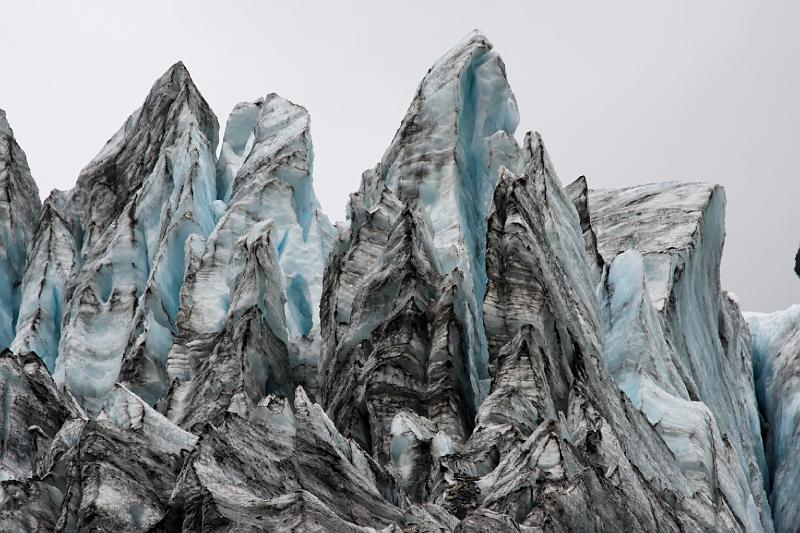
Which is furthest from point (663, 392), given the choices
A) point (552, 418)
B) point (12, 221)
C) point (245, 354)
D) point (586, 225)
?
point (12, 221)

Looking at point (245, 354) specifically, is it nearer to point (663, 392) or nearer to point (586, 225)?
point (663, 392)

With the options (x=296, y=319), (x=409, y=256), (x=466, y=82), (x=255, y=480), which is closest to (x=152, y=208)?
(x=296, y=319)

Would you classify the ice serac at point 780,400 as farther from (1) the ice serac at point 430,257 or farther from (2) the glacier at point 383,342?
(1) the ice serac at point 430,257

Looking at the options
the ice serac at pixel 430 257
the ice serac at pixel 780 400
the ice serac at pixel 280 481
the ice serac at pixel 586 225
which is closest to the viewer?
the ice serac at pixel 280 481

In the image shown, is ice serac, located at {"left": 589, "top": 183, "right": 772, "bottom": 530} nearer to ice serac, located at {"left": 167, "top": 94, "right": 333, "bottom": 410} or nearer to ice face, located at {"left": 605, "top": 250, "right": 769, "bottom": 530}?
ice face, located at {"left": 605, "top": 250, "right": 769, "bottom": 530}

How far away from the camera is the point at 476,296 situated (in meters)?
29.6

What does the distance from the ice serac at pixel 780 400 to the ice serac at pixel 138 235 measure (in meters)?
18.3

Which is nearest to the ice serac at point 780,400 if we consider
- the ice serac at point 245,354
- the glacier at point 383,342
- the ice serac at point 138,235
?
the glacier at point 383,342

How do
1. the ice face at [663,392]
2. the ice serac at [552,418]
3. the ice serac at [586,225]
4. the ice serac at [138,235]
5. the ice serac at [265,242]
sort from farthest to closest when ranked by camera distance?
the ice serac at [586,225], the ice serac at [138,235], the ice serac at [265,242], the ice face at [663,392], the ice serac at [552,418]

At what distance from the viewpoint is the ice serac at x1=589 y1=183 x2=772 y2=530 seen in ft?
82.9

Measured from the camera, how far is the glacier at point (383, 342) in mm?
16797

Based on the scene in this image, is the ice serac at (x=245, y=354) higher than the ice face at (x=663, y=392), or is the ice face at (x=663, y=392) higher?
the ice serac at (x=245, y=354)

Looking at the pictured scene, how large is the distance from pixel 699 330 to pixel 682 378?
5.43m

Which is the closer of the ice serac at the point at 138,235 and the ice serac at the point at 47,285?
the ice serac at the point at 138,235
